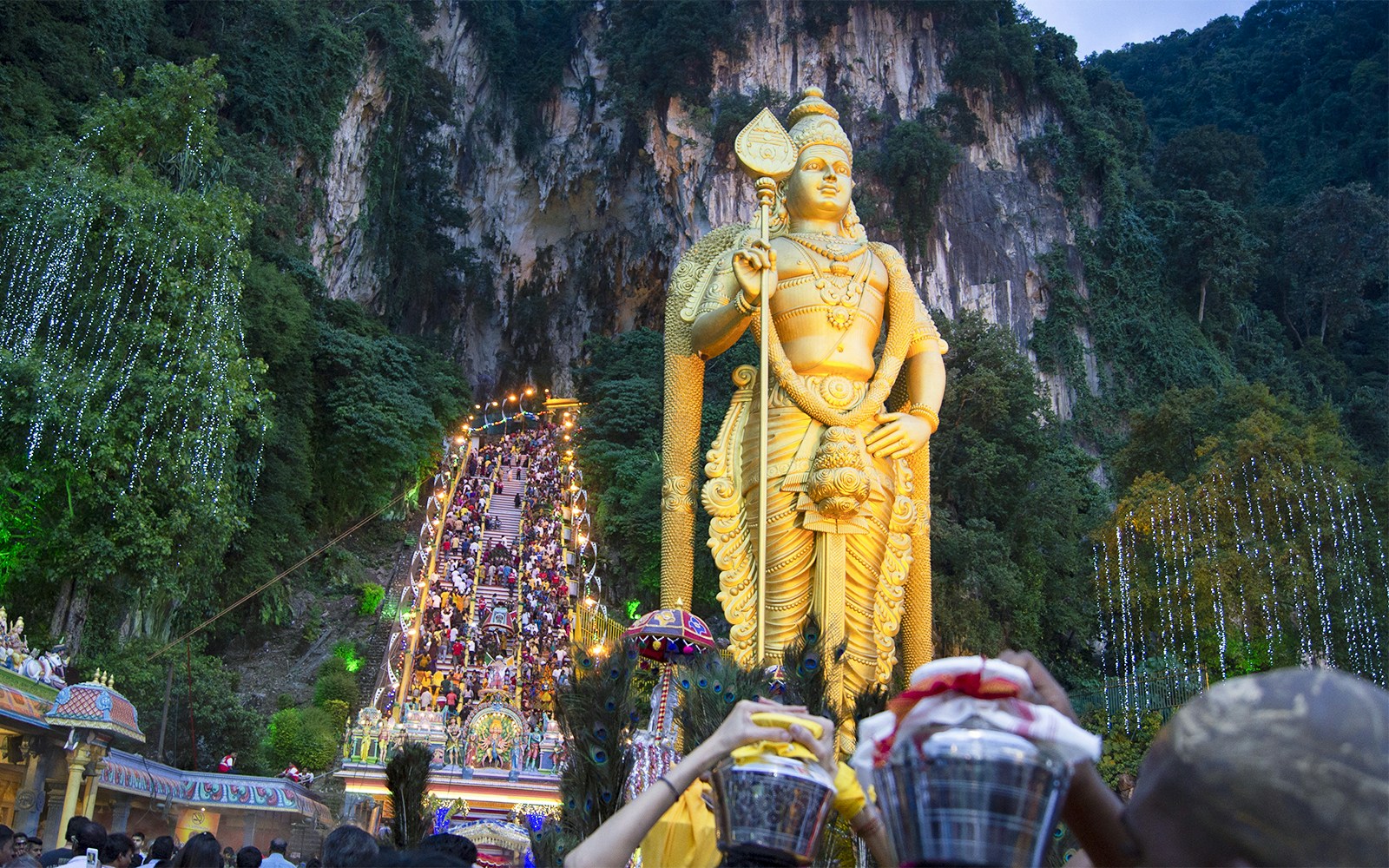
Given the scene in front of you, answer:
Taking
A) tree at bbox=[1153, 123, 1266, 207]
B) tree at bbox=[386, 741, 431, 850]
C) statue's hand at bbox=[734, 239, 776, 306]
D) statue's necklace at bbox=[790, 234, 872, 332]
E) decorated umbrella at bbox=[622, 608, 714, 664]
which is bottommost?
tree at bbox=[386, 741, 431, 850]

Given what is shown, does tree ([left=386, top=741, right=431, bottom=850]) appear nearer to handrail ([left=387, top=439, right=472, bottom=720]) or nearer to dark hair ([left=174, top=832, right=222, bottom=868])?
dark hair ([left=174, top=832, right=222, bottom=868])

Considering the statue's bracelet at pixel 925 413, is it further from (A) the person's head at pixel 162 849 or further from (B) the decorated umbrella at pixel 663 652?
(A) the person's head at pixel 162 849

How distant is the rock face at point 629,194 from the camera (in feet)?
78.7

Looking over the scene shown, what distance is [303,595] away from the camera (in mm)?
19016

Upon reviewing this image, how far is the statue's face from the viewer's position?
6719mm

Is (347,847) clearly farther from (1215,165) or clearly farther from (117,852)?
(1215,165)

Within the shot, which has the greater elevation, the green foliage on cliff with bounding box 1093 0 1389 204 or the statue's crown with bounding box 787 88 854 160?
the green foliage on cliff with bounding box 1093 0 1389 204

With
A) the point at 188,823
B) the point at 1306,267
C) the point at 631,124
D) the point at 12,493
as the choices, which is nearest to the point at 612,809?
the point at 188,823

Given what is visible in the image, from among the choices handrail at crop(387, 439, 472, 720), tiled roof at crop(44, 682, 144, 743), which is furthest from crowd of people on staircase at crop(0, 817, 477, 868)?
handrail at crop(387, 439, 472, 720)

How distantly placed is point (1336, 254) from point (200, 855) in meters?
27.6

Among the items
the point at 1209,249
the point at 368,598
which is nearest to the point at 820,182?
the point at 368,598

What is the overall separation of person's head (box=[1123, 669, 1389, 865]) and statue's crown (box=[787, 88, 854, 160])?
595 centimetres

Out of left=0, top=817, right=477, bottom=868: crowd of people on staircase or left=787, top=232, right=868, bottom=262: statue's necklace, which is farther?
left=787, top=232, right=868, bottom=262: statue's necklace

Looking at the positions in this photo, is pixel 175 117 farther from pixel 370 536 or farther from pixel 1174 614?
pixel 1174 614
